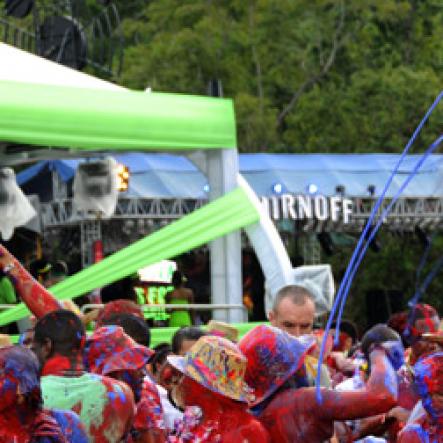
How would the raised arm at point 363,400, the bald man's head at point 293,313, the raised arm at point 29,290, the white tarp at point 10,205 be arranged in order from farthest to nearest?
the white tarp at point 10,205, the bald man's head at point 293,313, the raised arm at point 29,290, the raised arm at point 363,400

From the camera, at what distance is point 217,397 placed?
561 cm

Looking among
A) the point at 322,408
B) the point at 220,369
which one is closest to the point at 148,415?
the point at 220,369

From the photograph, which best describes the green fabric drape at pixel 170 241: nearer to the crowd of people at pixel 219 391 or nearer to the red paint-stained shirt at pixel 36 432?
the crowd of people at pixel 219 391

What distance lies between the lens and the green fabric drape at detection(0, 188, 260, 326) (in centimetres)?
1238

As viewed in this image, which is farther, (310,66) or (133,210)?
(310,66)

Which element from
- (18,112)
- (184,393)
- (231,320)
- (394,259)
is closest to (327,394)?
(184,393)

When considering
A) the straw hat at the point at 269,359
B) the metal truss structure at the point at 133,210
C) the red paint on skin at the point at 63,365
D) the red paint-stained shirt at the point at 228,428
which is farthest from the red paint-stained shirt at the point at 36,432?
the metal truss structure at the point at 133,210


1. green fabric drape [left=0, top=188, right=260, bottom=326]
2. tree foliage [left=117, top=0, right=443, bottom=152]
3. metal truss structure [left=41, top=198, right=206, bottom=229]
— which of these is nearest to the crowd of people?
green fabric drape [left=0, top=188, right=260, bottom=326]

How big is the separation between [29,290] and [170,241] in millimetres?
5720

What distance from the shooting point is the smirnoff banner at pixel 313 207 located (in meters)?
22.2

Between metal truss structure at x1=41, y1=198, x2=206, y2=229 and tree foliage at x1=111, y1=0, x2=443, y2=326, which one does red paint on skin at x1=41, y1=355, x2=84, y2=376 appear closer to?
metal truss structure at x1=41, y1=198, x2=206, y2=229

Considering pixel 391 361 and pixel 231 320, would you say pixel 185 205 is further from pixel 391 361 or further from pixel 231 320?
pixel 391 361

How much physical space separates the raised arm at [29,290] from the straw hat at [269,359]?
1.47 m

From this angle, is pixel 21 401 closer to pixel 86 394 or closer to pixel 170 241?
pixel 86 394
